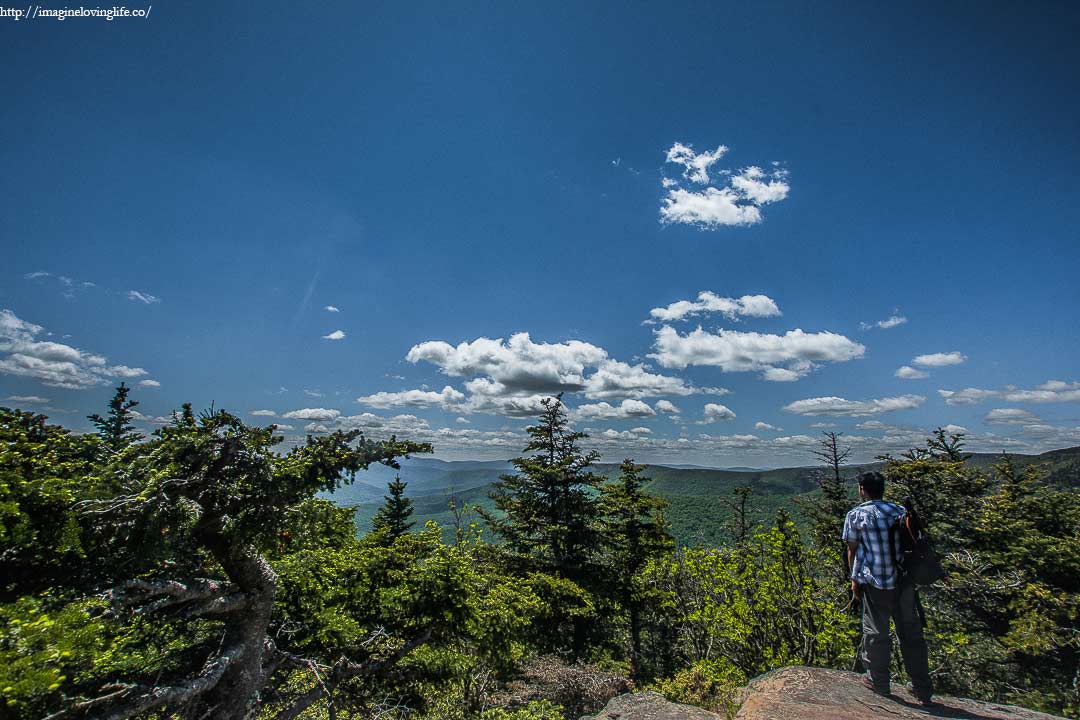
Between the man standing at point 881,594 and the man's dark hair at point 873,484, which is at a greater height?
the man's dark hair at point 873,484

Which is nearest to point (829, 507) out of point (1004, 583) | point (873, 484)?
point (1004, 583)

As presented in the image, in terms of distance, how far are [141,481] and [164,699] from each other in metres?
2.97

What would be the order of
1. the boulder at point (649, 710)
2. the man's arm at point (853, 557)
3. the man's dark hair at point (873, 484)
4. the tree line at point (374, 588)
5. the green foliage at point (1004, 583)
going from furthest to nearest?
1. the green foliage at point (1004, 583)
2. the boulder at point (649, 710)
3. the tree line at point (374, 588)
4. the man's dark hair at point (873, 484)
5. the man's arm at point (853, 557)

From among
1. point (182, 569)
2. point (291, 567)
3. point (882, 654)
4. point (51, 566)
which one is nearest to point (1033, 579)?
point (882, 654)

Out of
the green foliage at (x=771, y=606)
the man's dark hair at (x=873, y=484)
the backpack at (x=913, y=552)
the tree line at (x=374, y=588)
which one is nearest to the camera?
the backpack at (x=913, y=552)

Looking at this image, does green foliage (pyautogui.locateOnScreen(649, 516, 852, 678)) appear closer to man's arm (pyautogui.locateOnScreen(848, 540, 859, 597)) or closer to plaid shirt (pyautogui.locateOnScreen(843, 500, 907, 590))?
man's arm (pyautogui.locateOnScreen(848, 540, 859, 597))

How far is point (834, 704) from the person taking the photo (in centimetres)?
437

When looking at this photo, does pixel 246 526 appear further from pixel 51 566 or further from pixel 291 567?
pixel 291 567

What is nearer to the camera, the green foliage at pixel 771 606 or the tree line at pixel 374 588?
the tree line at pixel 374 588

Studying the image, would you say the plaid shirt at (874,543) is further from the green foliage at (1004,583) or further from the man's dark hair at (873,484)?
the green foliage at (1004,583)

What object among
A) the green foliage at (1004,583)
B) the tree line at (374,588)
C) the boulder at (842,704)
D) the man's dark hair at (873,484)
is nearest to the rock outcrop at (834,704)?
the boulder at (842,704)

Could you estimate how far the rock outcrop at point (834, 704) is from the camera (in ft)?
13.5

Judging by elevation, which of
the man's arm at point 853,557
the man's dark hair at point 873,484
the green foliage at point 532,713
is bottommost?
the green foliage at point 532,713

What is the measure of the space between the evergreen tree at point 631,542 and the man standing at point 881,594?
1470 centimetres
